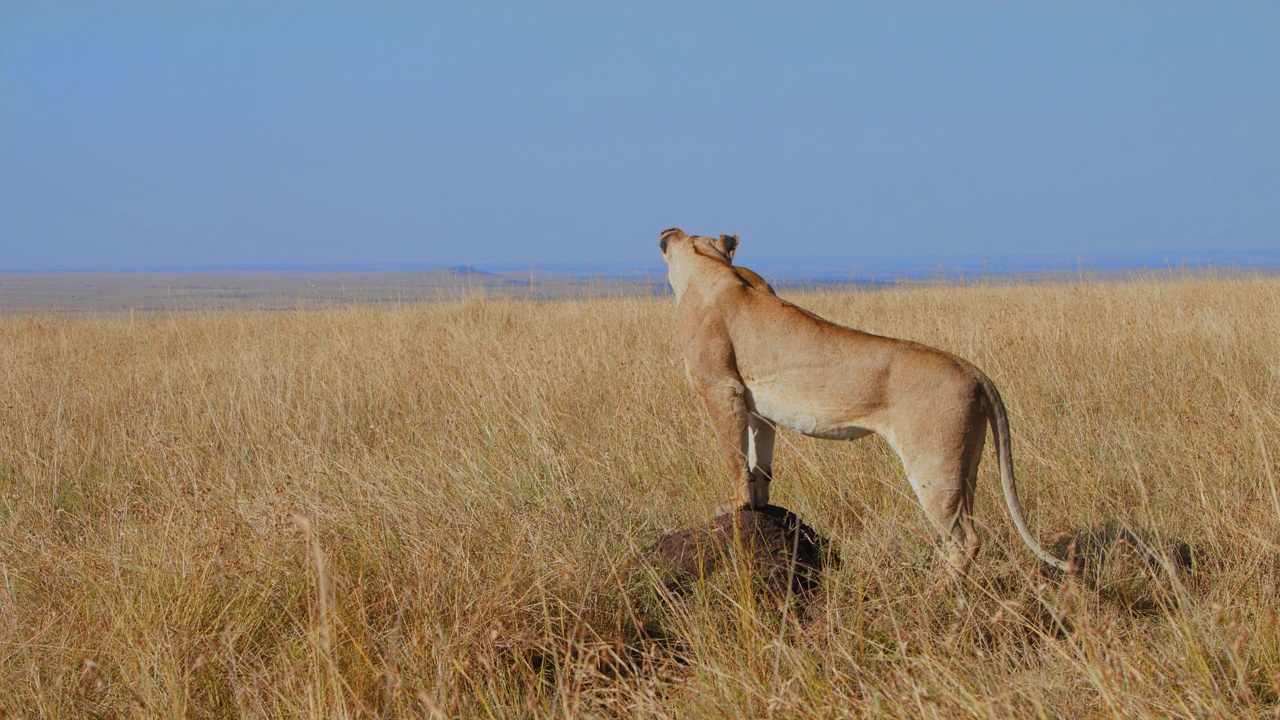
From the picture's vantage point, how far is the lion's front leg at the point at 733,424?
13.3 feet

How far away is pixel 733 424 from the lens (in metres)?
4.07

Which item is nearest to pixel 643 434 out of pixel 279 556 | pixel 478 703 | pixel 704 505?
pixel 704 505

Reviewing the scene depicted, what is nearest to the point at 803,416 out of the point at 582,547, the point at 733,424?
the point at 733,424

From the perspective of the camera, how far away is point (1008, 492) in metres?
3.60

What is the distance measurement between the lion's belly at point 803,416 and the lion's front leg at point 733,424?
0.24ft

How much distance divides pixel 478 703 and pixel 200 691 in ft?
3.14

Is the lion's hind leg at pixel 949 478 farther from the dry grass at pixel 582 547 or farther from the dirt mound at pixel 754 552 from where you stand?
the dirt mound at pixel 754 552

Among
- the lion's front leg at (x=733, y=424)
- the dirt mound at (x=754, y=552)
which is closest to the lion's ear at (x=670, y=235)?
the lion's front leg at (x=733, y=424)

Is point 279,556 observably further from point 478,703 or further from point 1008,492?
point 1008,492

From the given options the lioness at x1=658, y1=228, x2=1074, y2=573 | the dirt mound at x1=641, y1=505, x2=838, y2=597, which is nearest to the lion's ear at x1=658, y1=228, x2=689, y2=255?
the lioness at x1=658, y1=228, x2=1074, y2=573

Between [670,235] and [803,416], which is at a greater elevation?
[670,235]

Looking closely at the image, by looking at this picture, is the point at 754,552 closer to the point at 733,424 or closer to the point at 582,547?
the point at 733,424

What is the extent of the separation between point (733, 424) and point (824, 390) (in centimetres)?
46

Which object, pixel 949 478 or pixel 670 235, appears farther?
pixel 670 235
